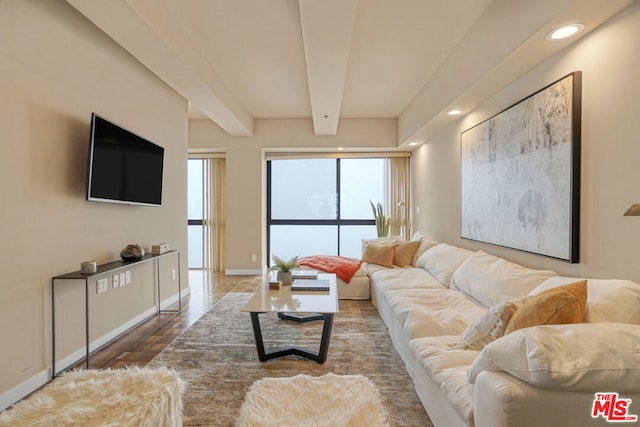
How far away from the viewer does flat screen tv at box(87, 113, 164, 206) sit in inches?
93.0

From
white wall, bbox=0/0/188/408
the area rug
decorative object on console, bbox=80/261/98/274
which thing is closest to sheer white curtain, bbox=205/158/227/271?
the area rug

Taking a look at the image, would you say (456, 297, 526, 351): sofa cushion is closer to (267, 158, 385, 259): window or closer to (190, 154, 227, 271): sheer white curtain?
(267, 158, 385, 259): window

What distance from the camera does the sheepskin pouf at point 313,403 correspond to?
165cm

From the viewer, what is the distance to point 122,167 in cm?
271

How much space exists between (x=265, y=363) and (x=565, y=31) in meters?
2.87

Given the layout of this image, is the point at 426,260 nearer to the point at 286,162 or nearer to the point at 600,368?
the point at 600,368

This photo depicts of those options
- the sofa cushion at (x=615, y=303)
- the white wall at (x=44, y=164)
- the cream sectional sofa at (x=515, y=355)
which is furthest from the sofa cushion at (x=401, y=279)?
the white wall at (x=44, y=164)

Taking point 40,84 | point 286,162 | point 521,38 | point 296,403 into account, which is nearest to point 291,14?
point 521,38

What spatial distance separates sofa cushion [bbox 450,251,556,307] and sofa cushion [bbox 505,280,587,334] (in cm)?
60

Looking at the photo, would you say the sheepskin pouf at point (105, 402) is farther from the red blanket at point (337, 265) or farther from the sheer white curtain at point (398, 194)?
the sheer white curtain at point (398, 194)

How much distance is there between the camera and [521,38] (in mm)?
1923

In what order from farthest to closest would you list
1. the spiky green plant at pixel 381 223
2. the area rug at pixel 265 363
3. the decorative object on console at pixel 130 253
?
the spiky green plant at pixel 381 223 < the decorative object on console at pixel 130 253 < the area rug at pixel 265 363

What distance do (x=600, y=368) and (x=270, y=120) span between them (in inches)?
205

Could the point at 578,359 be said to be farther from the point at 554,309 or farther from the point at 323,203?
the point at 323,203
